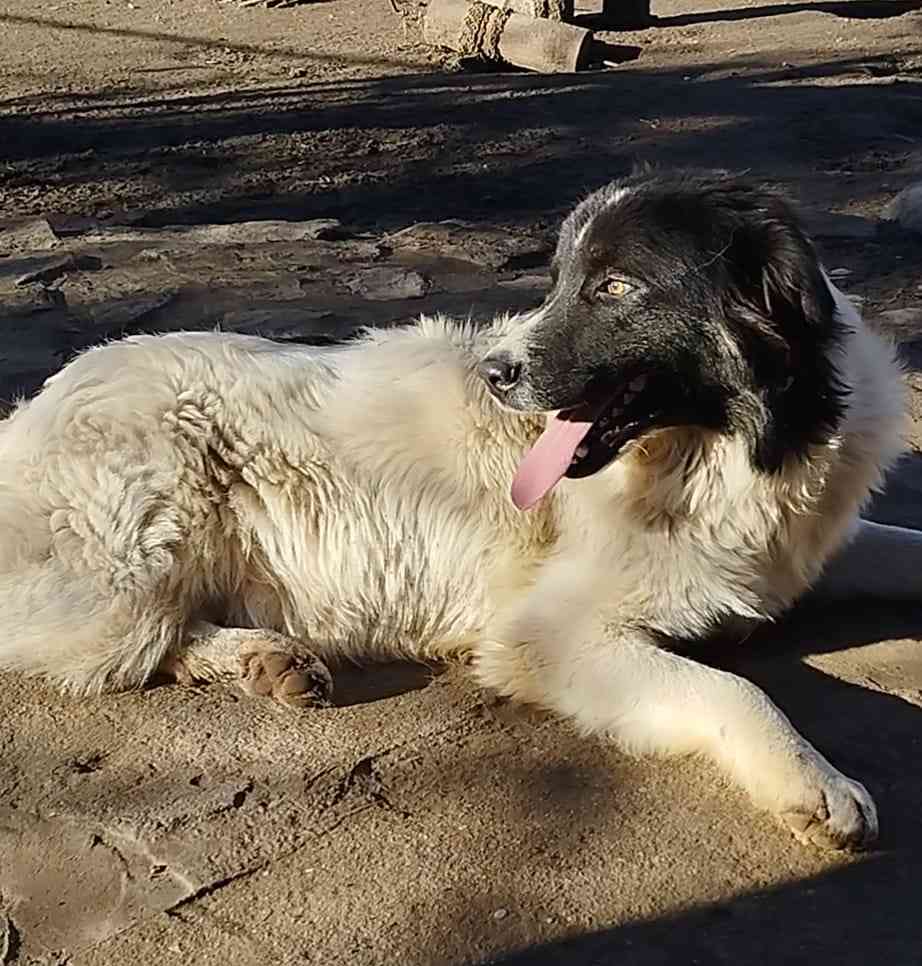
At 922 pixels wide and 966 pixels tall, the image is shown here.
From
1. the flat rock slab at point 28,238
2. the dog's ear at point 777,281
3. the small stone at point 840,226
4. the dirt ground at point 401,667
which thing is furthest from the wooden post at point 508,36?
the dog's ear at point 777,281

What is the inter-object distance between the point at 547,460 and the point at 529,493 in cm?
10

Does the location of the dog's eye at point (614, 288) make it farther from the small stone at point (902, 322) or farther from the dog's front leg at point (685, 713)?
the small stone at point (902, 322)

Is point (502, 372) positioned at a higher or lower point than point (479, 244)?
higher

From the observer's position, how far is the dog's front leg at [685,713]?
11.1 feet

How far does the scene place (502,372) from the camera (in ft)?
12.7

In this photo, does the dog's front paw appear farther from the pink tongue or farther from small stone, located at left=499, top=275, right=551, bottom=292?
small stone, located at left=499, top=275, right=551, bottom=292

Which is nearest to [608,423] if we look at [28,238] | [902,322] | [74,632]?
[74,632]

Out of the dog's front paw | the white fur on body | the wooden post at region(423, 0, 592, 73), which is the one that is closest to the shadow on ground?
the wooden post at region(423, 0, 592, 73)

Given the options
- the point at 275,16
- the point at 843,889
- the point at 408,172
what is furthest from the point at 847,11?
the point at 843,889

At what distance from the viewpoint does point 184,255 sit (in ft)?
24.1

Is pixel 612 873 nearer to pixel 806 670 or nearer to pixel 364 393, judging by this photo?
pixel 806 670

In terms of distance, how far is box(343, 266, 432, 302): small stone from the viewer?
22.3 ft

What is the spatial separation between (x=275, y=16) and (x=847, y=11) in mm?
5746

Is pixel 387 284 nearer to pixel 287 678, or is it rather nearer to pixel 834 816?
pixel 287 678
